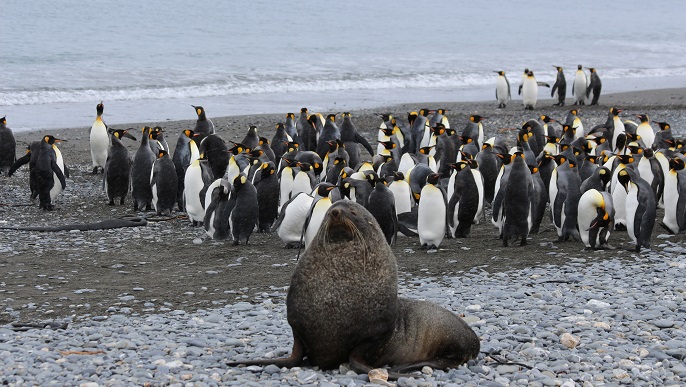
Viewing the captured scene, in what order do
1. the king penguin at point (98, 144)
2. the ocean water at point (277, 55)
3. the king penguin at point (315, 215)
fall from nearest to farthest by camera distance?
the king penguin at point (315, 215), the king penguin at point (98, 144), the ocean water at point (277, 55)

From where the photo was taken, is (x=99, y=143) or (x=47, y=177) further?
(x=99, y=143)

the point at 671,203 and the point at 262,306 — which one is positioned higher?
the point at 671,203

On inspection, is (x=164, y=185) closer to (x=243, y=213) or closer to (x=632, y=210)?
(x=243, y=213)

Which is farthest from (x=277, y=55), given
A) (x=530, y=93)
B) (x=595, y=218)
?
(x=595, y=218)

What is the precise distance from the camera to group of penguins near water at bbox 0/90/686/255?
9.00m

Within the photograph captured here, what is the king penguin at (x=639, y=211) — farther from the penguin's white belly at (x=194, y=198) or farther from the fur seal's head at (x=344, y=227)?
the penguin's white belly at (x=194, y=198)

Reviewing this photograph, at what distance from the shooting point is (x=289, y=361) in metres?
4.85

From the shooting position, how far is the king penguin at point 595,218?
8.55 m

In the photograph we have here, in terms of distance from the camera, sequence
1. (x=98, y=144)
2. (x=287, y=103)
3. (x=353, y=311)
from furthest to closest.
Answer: (x=287, y=103) < (x=98, y=144) < (x=353, y=311)

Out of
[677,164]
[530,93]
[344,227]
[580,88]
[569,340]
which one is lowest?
[569,340]

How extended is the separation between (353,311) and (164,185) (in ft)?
22.0

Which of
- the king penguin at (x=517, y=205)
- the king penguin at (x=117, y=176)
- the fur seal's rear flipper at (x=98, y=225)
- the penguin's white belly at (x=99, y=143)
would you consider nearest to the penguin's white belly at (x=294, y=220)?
the king penguin at (x=517, y=205)

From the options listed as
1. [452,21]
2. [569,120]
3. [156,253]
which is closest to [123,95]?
[569,120]

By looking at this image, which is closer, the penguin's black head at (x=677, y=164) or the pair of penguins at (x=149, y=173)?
the penguin's black head at (x=677, y=164)
